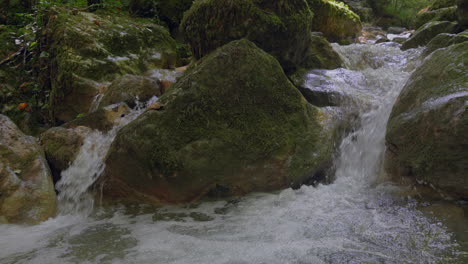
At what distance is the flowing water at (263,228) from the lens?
221cm

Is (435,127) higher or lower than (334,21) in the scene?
lower

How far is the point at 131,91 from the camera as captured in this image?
16.7 ft

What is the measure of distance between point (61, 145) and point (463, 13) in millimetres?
7926

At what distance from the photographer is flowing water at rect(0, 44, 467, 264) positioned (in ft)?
7.24

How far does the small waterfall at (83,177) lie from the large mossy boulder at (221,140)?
26 cm

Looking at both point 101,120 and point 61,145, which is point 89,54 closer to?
point 101,120

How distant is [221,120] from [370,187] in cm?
173

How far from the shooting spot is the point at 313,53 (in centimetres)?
605

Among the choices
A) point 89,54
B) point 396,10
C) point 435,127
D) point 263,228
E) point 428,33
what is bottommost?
point 263,228

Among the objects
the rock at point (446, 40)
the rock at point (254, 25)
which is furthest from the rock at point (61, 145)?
the rock at point (446, 40)

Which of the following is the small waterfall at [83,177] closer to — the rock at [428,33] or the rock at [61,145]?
the rock at [61,145]

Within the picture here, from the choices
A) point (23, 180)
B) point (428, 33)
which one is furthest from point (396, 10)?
point (23, 180)

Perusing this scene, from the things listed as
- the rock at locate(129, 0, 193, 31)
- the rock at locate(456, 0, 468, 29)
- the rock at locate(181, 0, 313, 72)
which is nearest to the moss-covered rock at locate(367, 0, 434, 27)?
the rock at locate(456, 0, 468, 29)

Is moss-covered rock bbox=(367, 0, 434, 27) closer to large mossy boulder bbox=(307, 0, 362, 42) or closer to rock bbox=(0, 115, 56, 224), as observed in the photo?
large mossy boulder bbox=(307, 0, 362, 42)
